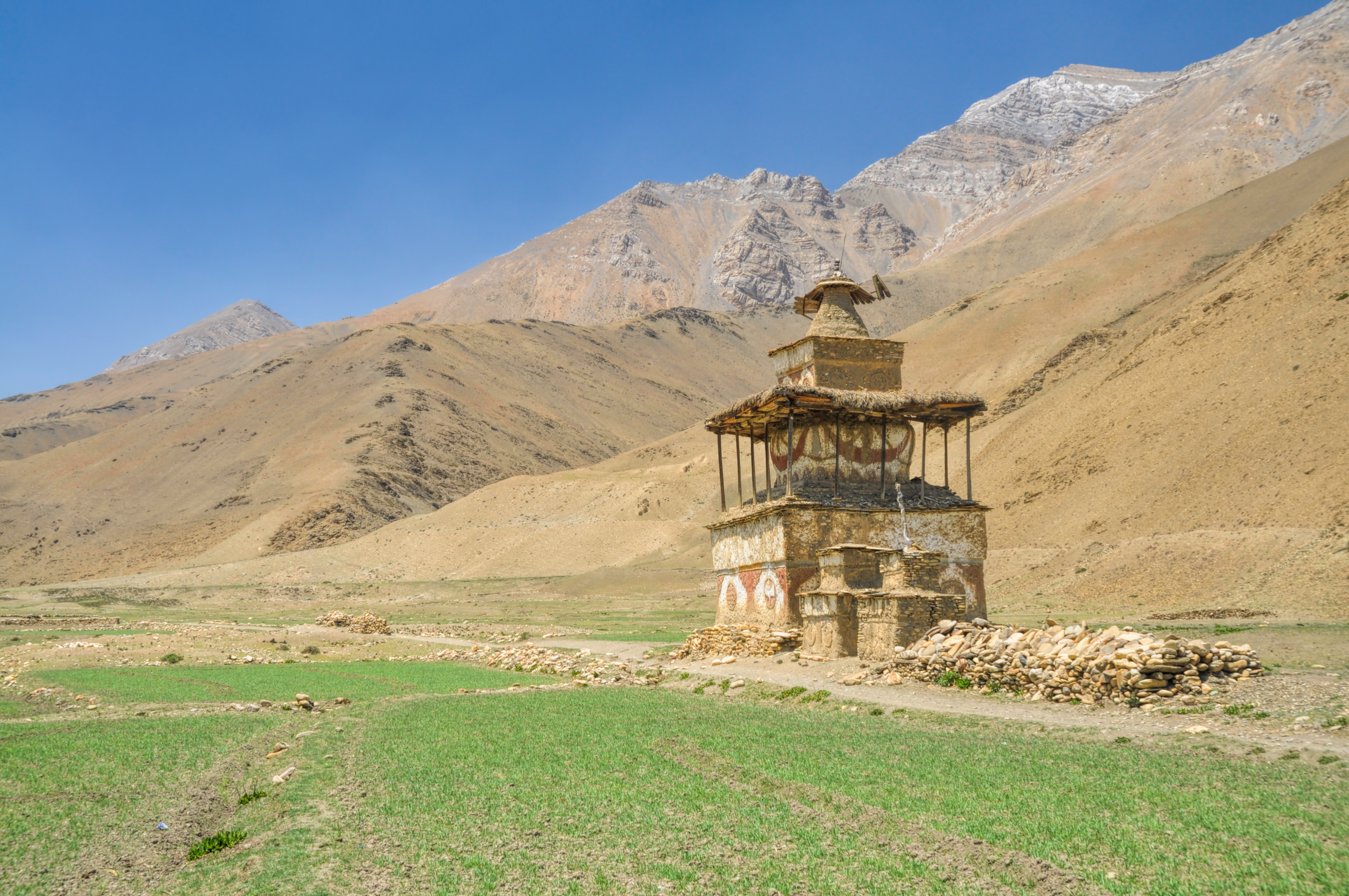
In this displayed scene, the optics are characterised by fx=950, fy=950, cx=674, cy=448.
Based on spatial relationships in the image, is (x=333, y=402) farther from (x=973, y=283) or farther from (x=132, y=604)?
(x=973, y=283)

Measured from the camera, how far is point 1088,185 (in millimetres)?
175000

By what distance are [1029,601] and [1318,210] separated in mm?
35915

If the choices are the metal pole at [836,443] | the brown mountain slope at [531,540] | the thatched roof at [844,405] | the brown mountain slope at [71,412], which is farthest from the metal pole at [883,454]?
the brown mountain slope at [71,412]

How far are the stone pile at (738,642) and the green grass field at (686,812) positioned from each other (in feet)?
30.5

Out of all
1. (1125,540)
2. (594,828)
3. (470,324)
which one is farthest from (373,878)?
(470,324)

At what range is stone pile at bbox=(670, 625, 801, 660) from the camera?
80.0ft

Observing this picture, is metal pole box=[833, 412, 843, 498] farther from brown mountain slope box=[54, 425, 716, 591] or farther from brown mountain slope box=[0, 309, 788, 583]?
brown mountain slope box=[0, 309, 788, 583]

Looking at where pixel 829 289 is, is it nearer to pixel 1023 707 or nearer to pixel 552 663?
pixel 552 663

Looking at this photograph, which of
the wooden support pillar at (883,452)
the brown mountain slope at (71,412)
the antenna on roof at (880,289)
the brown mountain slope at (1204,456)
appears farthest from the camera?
the brown mountain slope at (71,412)

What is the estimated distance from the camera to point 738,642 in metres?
25.4

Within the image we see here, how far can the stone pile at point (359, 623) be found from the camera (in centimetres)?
4378

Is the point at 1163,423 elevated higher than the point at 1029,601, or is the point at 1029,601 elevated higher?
the point at 1163,423

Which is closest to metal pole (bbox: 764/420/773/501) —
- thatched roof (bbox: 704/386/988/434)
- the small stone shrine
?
the small stone shrine

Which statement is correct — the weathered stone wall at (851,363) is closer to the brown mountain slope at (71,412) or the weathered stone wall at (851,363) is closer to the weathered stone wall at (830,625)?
the weathered stone wall at (830,625)
